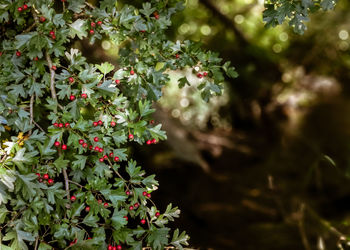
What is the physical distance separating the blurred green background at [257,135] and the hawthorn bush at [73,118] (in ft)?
4.05

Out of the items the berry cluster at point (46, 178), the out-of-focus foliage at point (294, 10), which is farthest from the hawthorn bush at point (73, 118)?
the out-of-focus foliage at point (294, 10)

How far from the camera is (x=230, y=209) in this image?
12.8 feet

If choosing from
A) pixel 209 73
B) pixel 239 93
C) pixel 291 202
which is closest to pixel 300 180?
pixel 291 202

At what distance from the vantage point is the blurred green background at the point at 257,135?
3531mm

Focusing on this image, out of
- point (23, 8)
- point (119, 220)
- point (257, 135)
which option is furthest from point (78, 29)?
point (257, 135)

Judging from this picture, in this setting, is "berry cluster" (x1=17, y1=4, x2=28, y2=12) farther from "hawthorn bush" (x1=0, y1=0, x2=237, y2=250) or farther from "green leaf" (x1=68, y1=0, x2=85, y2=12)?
"green leaf" (x1=68, y1=0, x2=85, y2=12)

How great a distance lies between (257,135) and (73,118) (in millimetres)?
4816

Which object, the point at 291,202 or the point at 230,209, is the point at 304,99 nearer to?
the point at 291,202

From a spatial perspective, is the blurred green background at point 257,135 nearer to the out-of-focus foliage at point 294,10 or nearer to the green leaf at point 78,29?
the green leaf at point 78,29

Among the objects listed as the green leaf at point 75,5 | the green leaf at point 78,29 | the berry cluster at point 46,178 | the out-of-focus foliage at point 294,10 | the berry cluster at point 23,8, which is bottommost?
the berry cluster at point 46,178

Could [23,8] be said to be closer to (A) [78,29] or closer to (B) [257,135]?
(A) [78,29]

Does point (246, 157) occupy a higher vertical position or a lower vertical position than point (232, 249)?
higher

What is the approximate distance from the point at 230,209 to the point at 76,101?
295 cm

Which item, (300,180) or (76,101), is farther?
(300,180)
